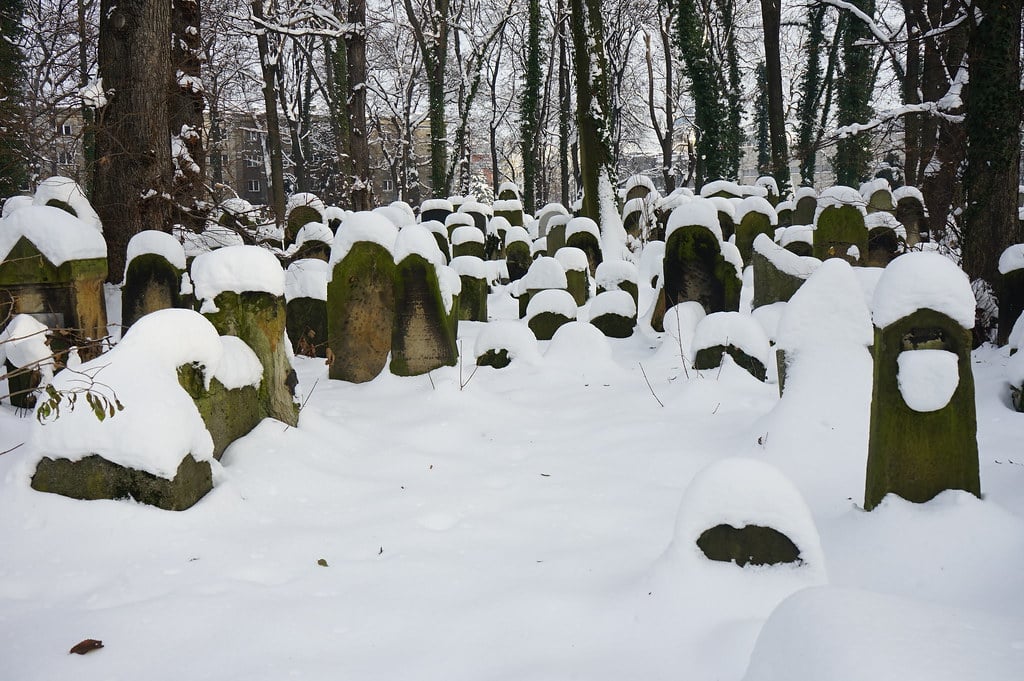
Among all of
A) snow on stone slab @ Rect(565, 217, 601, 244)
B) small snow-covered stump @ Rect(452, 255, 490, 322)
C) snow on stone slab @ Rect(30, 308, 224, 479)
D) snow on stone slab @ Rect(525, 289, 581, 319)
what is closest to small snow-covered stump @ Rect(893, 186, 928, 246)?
snow on stone slab @ Rect(565, 217, 601, 244)

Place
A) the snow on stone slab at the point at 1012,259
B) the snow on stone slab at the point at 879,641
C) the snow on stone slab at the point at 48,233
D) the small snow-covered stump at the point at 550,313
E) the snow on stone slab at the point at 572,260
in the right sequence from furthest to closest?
the snow on stone slab at the point at 572,260 < the small snow-covered stump at the point at 550,313 < the snow on stone slab at the point at 1012,259 < the snow on stone slab at the point at 48,233 < the snow on stone slab at the point at 879,641

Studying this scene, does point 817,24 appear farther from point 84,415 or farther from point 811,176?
point 84,415

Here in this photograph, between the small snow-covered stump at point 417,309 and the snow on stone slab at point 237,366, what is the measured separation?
209 centimetres

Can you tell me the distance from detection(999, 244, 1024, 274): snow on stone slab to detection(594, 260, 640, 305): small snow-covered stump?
4.45 metres

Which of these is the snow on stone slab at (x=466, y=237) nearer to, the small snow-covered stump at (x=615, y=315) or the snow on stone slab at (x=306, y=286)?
the small snow-covered stump at (x=615, y=315)

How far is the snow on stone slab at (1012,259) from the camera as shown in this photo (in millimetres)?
6441

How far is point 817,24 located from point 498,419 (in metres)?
Answer: 24.7

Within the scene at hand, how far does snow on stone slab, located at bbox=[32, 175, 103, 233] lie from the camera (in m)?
8.39

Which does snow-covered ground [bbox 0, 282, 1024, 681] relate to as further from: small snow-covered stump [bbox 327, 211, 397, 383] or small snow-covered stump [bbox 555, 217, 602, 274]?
small snow-covered stump [bbox 555, 217, 602, 274]

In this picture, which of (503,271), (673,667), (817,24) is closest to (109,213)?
(503,271)

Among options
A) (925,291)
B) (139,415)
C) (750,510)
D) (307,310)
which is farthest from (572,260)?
(750,510)

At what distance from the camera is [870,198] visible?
48.1 ft

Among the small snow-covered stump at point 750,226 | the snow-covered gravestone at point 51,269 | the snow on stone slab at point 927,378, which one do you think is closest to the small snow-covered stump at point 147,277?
the snow-covered gravestone at point 51,269

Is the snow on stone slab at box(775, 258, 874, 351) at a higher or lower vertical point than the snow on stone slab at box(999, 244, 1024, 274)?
lower
